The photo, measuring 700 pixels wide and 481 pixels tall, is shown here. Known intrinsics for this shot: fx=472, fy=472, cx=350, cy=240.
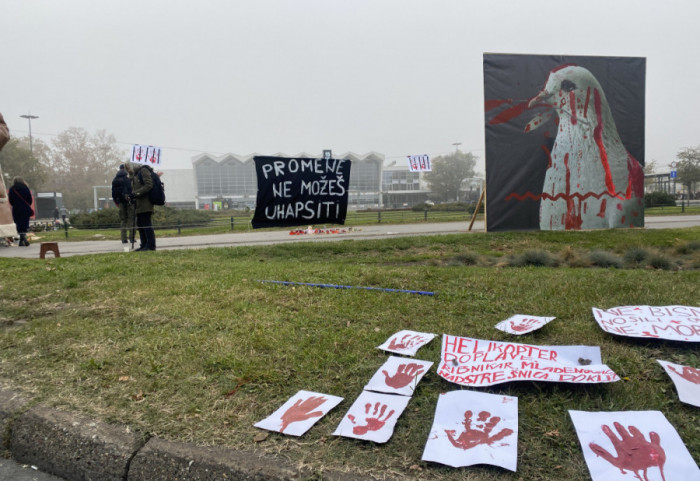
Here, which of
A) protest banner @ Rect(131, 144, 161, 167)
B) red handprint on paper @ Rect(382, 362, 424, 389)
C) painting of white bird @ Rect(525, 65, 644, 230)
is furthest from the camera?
protest banner @ Rect(131, 144, 161, 167)

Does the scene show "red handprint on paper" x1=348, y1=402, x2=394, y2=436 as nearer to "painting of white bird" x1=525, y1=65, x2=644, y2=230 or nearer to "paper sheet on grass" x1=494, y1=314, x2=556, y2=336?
"paper sheet on grass" x1=494, y1=314, x2=556, y2=336

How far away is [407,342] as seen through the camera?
10.1 feet

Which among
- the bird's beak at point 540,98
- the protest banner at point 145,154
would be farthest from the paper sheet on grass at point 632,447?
the protest banner at point 145,154

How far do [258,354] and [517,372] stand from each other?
1552mm

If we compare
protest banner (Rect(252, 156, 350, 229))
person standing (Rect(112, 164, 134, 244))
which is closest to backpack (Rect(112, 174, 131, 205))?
person standing (Rect(112, 164, 134, 244))

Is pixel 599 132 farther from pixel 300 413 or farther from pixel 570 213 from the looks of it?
pixel 300 413

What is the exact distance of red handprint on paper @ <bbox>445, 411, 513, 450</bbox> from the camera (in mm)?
1986

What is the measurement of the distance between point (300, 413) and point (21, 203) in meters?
14.8

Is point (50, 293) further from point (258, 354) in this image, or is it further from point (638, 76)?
point (638, 76)

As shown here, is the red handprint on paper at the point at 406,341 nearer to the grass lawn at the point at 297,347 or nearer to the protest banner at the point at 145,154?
the grass lawn at the point at 297,347

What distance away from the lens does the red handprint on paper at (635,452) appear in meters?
1.79

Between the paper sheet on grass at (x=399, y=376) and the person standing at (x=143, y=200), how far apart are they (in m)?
8.16

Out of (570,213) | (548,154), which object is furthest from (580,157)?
(570,213)

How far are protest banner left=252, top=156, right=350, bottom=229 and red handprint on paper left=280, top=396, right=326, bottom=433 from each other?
5.75 meters
